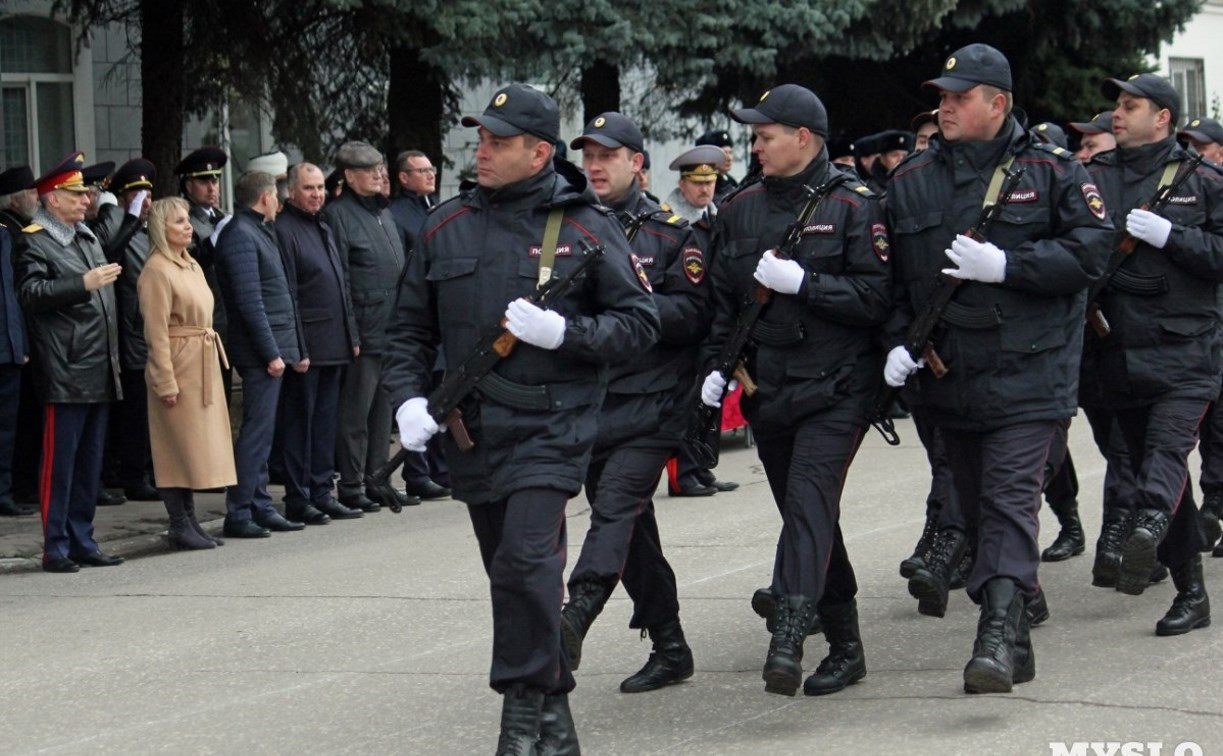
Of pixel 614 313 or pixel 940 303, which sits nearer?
pixel 614 313

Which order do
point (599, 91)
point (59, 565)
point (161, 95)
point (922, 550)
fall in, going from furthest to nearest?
1. point (599, 91)
2. point (161, 95)
3. point (59, 565)
4. point (922, 550)

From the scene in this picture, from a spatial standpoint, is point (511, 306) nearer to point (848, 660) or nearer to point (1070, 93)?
point (848, 660)

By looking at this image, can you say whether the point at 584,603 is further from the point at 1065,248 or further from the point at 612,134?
the point at 1065,248

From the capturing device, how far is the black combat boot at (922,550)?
25.6ft

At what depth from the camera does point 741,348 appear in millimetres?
6578

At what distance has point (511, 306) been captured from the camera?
17.9ft

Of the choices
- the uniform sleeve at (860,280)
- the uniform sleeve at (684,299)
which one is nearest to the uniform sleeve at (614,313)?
the uniform sleeve at (860,280)

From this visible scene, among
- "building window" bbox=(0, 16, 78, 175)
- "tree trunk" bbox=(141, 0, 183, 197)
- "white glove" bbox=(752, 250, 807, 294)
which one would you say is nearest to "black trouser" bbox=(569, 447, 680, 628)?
"white glove" bbox=(752, 250, 807, 294)

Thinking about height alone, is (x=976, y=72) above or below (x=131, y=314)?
above

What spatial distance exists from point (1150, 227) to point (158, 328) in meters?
5.11

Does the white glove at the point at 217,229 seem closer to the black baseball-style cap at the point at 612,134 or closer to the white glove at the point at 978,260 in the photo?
the black baseball-style cap at the point at 612,134

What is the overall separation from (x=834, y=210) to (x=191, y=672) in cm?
284

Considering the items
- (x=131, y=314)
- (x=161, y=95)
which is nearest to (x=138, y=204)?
(x=131, y=314)

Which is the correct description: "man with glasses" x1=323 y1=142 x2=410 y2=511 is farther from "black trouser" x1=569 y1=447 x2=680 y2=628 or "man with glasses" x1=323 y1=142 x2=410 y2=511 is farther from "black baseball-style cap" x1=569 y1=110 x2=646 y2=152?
"black trouser" x1=569 y1=447 x2=680 y2=628
